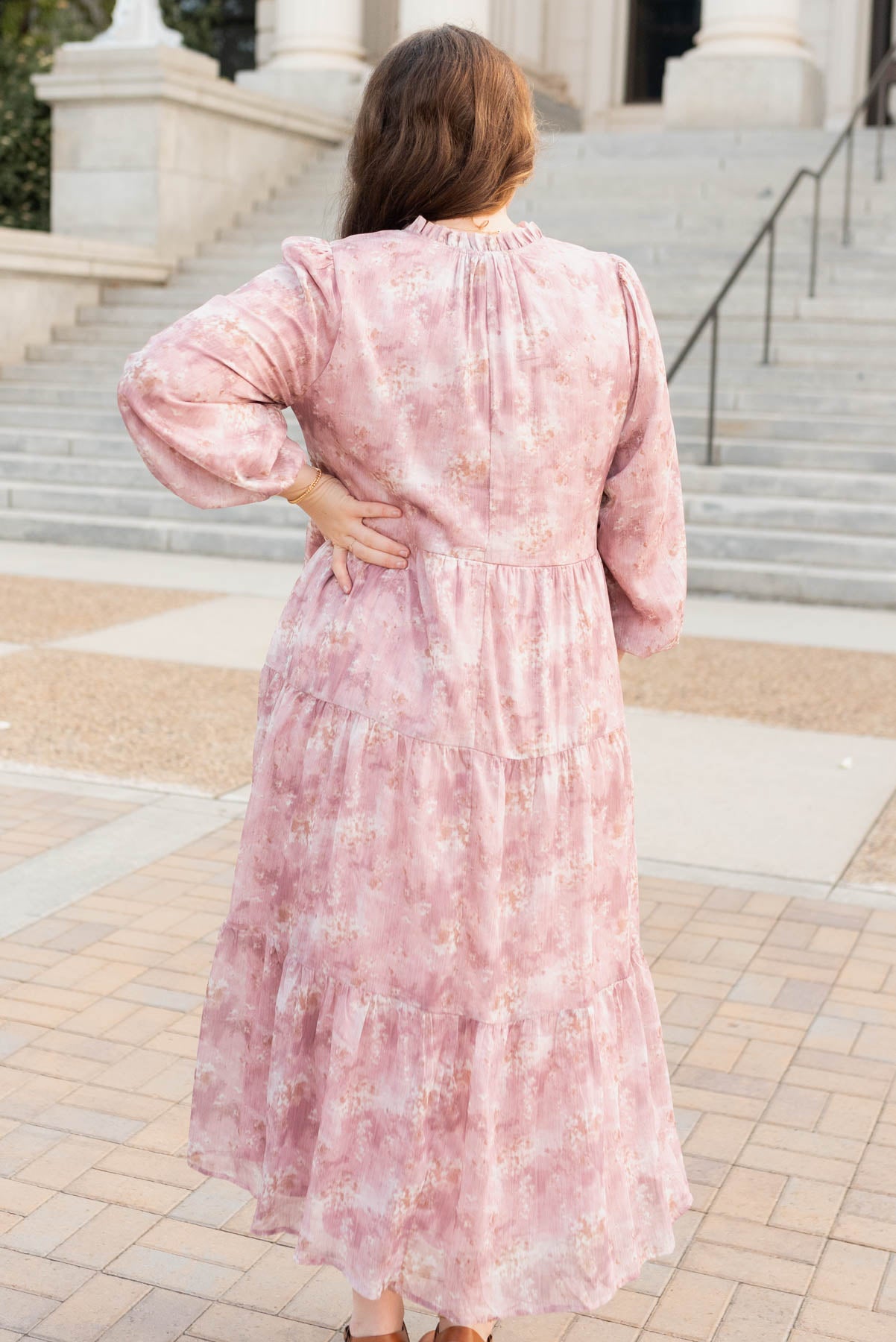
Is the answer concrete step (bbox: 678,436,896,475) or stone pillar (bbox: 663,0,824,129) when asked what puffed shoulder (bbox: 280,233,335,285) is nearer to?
concrete step (bbox: 678,436,896,475)

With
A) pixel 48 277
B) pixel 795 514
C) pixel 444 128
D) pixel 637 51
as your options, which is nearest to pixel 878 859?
pixel 444 128

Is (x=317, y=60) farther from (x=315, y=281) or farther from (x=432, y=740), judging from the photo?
(x=432, y=740)

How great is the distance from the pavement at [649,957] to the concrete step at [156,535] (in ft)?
8.60

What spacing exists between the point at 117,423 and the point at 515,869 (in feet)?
34.7

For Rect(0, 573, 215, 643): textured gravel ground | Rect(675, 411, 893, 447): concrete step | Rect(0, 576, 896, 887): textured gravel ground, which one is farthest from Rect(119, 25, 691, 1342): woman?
Rect(675, 411, 893, 447): concrete step

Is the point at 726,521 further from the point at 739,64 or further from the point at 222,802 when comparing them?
the point at 739,64

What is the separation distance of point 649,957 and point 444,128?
2.54 m

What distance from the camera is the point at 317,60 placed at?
18109 mm

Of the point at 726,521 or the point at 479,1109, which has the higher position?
the point at 479,1109

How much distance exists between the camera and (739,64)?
16.3 meters

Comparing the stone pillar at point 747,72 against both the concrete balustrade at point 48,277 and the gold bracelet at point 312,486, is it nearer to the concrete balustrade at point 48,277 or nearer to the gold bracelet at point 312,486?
the concrete balustrade at point 48,277

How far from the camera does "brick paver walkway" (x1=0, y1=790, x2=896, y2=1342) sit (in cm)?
278

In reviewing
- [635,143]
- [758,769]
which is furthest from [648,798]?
[635,143]

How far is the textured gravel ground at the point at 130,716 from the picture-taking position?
5.85 meters
